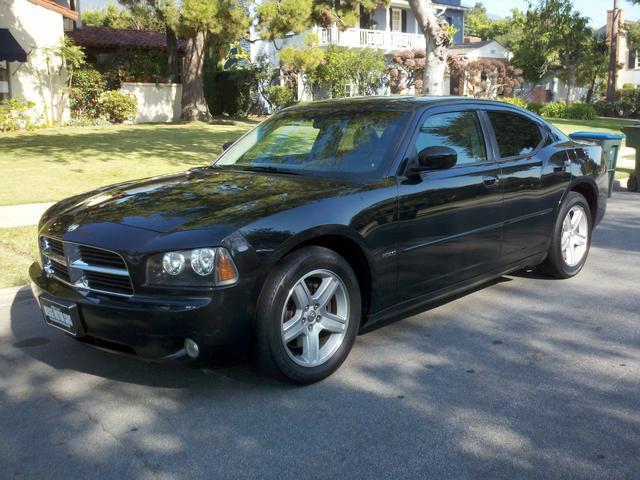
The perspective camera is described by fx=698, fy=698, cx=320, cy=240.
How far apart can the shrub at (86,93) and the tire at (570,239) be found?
71.9 feet

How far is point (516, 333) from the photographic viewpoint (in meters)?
5.06

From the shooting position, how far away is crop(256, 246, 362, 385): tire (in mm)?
3828

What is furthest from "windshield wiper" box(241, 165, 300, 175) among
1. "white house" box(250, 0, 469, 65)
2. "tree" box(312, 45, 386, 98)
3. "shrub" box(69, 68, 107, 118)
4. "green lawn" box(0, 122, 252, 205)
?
"white house" box(250, 0, 469, 65)

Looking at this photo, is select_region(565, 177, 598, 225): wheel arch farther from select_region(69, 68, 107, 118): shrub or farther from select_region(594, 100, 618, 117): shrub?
select_region(594, 100, 618, 117): shrub

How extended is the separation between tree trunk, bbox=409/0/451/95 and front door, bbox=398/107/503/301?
10415 millimetres

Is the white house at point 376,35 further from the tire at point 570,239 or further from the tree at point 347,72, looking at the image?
the tire at point 570,239

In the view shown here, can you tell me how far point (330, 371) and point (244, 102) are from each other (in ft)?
91.1

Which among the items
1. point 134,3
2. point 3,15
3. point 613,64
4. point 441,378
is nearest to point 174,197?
point 441,378

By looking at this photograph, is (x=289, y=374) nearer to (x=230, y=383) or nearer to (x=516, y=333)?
(x=230, y=383)

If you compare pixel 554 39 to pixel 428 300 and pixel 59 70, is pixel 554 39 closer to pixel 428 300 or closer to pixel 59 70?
pixel 59 70

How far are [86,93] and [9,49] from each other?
14.0 feet

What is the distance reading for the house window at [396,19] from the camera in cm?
4378

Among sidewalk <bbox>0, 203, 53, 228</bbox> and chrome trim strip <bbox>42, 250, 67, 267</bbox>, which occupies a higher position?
chrome trim strip <bbox>42, 250, 67, 267</bbox>

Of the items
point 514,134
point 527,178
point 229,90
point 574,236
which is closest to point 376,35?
point 229,90
